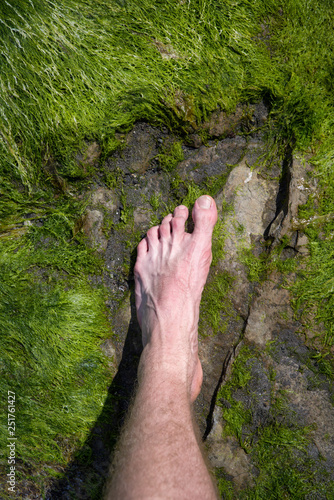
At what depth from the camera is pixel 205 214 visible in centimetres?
222

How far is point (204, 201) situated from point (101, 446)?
1.82 meters

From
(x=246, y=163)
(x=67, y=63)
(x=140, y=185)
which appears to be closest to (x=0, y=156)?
(x=67, y=63)

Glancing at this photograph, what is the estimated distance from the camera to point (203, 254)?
88.2 inches

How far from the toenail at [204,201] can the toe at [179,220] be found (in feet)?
0.39

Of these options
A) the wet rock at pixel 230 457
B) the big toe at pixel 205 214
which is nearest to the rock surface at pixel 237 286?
the wet rock at pixel 230 457

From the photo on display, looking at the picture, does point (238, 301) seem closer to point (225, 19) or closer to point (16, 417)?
point (16, 417)

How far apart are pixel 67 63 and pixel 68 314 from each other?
166 cm

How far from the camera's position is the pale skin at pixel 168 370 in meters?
1.50

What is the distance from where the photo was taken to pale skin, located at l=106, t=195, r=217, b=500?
4.93 ft

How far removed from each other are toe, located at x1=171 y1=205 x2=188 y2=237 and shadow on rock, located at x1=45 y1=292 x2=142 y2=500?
87 centimetres

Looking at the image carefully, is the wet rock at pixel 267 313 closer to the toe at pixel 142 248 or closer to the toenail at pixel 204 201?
the toenail at pixel 204 201

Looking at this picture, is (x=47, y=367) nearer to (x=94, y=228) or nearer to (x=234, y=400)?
(x=94, y=228)

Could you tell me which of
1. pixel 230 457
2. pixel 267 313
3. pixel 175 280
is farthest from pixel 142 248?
pixel 230 457

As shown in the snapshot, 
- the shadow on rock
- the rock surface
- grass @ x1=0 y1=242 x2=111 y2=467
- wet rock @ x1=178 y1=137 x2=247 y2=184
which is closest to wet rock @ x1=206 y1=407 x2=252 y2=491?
the rock surface
